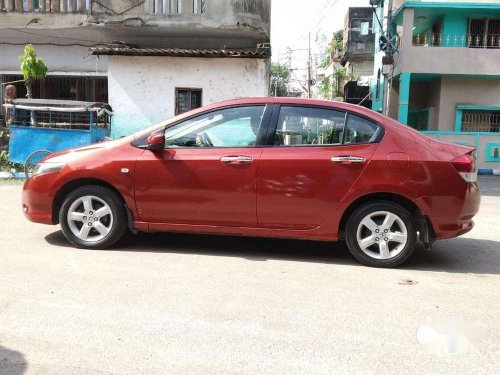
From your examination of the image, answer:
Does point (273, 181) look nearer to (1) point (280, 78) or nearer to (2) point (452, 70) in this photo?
(2) point (452, 70)

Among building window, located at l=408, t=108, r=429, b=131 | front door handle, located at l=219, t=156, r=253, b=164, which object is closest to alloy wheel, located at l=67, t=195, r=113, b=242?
front door handle, located at l=219, t=156, r=253, b=164

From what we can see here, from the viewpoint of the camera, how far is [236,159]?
516cm

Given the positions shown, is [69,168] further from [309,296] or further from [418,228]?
[418,228]

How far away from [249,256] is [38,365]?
107 inches

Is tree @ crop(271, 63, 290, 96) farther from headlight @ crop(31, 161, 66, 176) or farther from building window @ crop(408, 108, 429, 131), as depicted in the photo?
headlight @ crop(31, 161, 66, 176)

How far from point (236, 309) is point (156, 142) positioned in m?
2.06

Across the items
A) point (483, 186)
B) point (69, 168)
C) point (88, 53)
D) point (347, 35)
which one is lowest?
point (483, 186)

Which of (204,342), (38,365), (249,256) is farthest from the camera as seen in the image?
(249,256)

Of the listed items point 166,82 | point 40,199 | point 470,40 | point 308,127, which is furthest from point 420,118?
point 40,199

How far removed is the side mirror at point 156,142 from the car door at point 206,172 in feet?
0.22

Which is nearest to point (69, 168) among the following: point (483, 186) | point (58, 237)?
point (58, 237)

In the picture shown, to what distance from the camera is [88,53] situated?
1540 cm

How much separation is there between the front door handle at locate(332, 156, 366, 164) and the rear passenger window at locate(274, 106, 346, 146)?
7.7 inches

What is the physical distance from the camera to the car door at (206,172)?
17.0 ft
